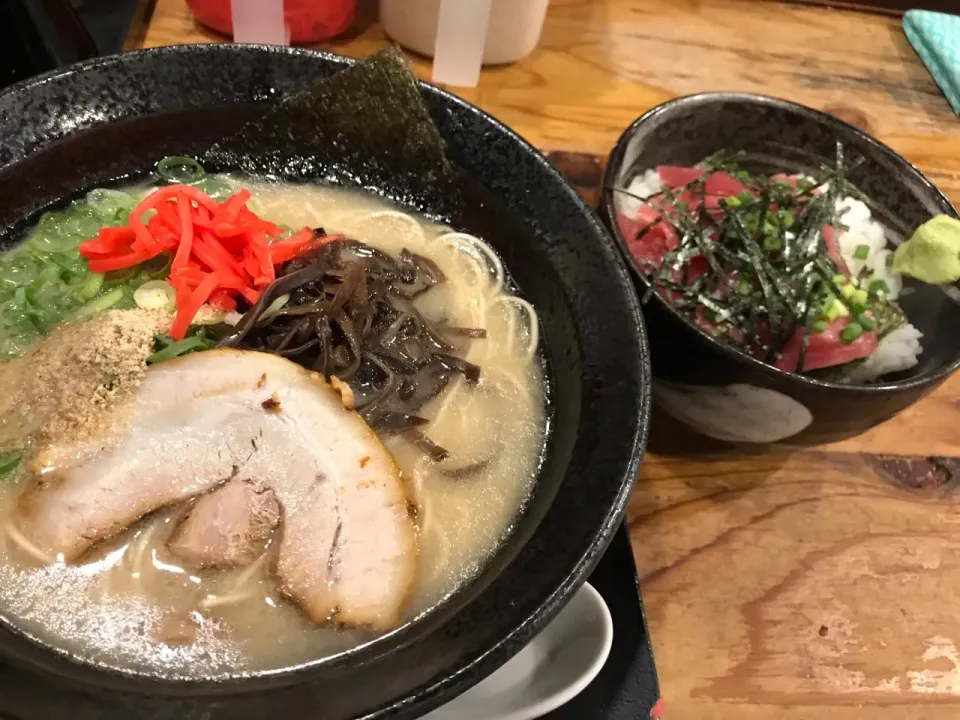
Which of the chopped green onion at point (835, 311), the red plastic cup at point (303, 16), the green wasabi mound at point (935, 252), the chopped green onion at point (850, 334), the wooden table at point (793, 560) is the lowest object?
the wooden table at point (793, 560)

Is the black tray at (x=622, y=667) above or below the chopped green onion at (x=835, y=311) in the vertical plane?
below

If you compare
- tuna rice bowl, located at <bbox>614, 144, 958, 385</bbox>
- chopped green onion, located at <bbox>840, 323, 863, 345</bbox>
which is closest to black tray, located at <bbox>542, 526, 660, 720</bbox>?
tuna rice bowl, located at <bbox>614, 144, 958, 385</bbox>

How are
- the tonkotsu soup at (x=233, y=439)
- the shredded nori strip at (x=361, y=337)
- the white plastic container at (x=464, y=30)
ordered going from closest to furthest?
the tonkotsu soup at (x=233, y=439) < the shredded nori strip at (x=361, y=337) < the white plastic container at (x=464, y=30)

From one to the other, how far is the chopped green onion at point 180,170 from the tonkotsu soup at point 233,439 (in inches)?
5.0

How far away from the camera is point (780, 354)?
61.8 inches

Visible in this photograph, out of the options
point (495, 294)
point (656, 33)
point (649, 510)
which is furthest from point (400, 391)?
point (656, 33)

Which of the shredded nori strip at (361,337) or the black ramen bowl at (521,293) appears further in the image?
the shredded nori strip at (361,337)

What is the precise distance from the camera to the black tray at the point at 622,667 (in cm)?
123

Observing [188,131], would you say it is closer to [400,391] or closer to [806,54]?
[400,391]

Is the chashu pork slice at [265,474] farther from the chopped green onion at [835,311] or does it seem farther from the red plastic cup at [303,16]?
the red plastic cup at [303,16]

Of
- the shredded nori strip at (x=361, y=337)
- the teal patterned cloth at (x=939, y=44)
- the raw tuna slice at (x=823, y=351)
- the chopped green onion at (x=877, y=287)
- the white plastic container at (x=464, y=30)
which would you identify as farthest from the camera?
the teal patterned cloth at (x=939, y=44)

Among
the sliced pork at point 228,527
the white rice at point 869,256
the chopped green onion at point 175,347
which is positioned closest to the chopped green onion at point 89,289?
the chopped green onion at point 175,347

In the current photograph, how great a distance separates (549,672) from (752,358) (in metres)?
0.67

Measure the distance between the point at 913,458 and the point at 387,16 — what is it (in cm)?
193
